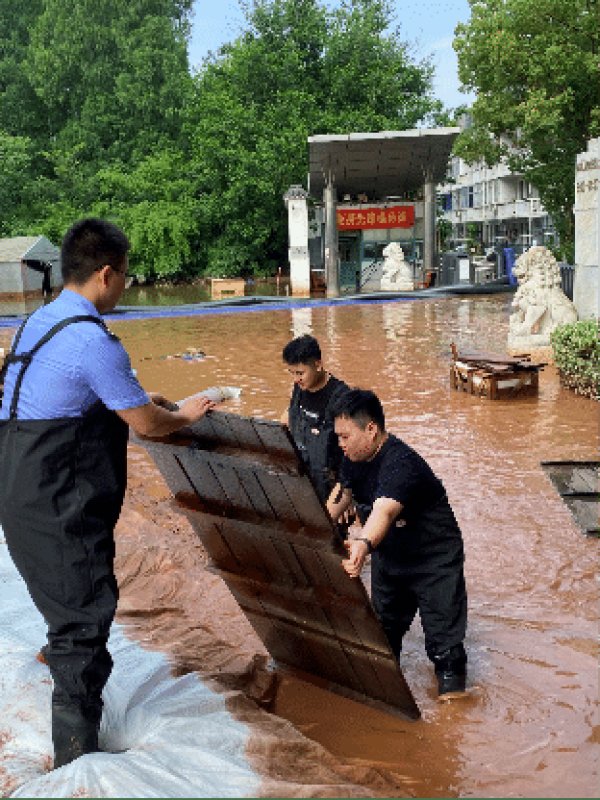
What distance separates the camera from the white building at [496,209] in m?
48.1

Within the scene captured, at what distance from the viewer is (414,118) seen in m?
36.3

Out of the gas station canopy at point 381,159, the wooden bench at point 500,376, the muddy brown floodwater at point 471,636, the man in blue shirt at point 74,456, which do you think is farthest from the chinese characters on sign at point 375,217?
the man in blue shirt at point 74,456

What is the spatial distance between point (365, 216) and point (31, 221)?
17.3m

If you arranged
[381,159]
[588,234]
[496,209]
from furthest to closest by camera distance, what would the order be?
[496,209]
[381,159]
[588,234]

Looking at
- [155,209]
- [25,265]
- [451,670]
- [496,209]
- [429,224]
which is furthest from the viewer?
[496,209]

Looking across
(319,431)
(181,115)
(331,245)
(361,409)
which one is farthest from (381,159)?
(361,409)

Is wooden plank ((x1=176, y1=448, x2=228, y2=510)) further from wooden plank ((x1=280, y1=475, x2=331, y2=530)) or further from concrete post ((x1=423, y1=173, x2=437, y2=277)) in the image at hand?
concrete post ((x1=423, y1=173, x2=437, y2=277))

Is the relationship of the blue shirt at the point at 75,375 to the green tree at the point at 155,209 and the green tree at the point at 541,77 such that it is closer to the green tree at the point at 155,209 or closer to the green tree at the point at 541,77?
the green tree at the point at 541,77

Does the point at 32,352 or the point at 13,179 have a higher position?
the point at 13,179

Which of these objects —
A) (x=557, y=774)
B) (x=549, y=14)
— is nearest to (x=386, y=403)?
(x=557, y=774)

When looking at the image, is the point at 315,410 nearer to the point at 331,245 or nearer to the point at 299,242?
the point at 331,245

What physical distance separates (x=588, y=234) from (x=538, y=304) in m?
1.23

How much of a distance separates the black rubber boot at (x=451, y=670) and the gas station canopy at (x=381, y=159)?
69.4 ft

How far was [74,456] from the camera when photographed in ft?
9.68
